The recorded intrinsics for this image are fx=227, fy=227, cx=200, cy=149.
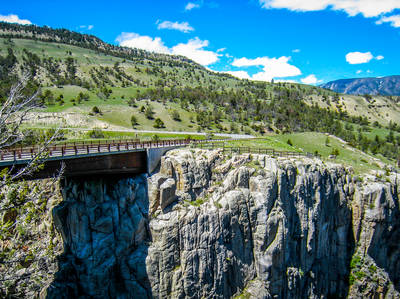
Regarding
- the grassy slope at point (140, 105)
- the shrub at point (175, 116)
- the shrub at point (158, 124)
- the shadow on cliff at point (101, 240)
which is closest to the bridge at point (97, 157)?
the shadow on cliff at point (101, 240)

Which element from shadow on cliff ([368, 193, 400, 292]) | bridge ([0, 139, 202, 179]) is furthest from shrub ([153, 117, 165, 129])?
shadow on cliff ([368, 193, 400, 292])

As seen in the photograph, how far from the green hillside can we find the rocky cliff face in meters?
13.0

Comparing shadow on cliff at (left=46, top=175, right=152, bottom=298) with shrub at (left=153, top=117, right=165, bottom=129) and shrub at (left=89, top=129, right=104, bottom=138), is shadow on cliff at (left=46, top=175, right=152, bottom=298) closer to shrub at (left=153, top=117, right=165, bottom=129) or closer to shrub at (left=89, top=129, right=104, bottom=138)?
shrub at (left=89, top=129, right=104, bottom=138)

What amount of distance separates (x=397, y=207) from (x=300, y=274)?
65.5ft

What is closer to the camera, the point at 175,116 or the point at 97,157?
the point at 97,157

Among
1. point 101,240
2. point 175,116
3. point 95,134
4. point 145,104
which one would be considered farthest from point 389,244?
point 145,104

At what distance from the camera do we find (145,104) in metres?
83.2

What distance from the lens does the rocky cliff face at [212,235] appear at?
24766mm

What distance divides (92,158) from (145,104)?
205 ft

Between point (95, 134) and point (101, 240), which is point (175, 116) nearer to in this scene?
point (95, 134)

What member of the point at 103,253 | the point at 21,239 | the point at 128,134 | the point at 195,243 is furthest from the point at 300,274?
the point at 128,134

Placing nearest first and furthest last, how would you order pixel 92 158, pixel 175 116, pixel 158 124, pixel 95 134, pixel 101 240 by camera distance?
pixel 92 158
pixel 101 240
pixel 95 134
pixel 158 124
pixel 175 116

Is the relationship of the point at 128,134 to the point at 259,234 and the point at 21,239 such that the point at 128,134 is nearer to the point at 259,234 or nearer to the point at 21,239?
the point at 259,234

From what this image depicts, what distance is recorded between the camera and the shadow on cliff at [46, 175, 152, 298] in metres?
24.1
